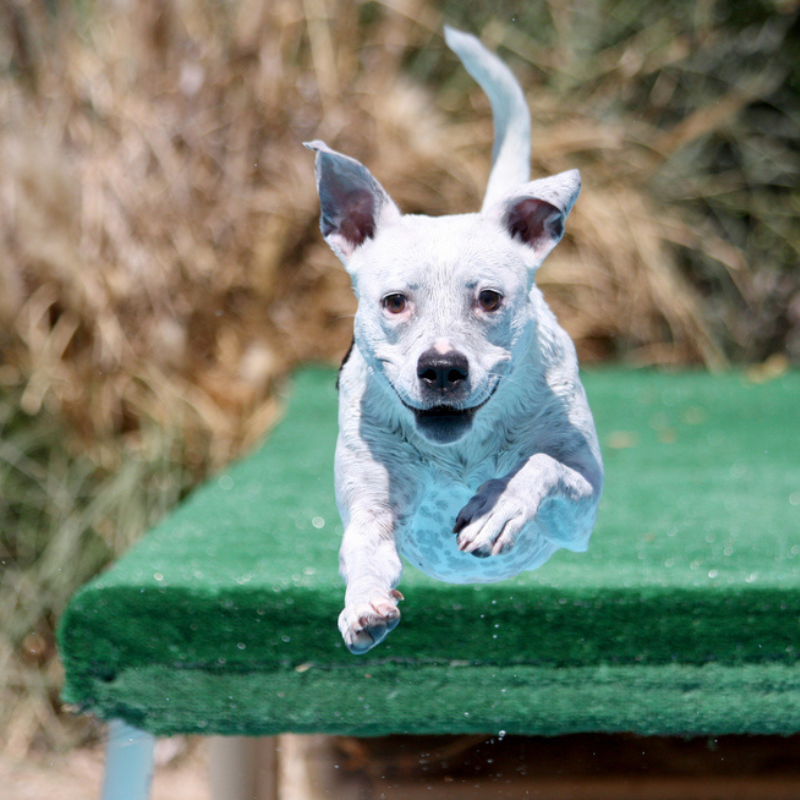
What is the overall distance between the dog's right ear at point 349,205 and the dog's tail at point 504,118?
0.10 m

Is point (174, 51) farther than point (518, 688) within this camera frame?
Yes

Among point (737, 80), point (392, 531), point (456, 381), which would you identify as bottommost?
point (737, 80)

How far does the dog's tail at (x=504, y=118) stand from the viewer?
674mm

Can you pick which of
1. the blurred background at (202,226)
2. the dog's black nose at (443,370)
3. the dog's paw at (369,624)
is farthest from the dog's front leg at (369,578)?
the blurred background at (202,226)

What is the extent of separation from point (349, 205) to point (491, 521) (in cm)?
22

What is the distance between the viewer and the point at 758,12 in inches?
242

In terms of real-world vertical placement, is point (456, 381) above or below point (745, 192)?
above

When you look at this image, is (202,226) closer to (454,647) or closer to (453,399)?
(454,647)

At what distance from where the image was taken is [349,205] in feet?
2.05

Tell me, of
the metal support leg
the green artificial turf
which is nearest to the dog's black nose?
the green artificial turf

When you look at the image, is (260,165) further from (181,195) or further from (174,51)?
(174,51)

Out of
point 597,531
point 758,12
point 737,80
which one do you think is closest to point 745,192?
point 737,80

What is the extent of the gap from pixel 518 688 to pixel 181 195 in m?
2.87

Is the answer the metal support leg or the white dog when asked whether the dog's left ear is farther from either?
the metal support leg
